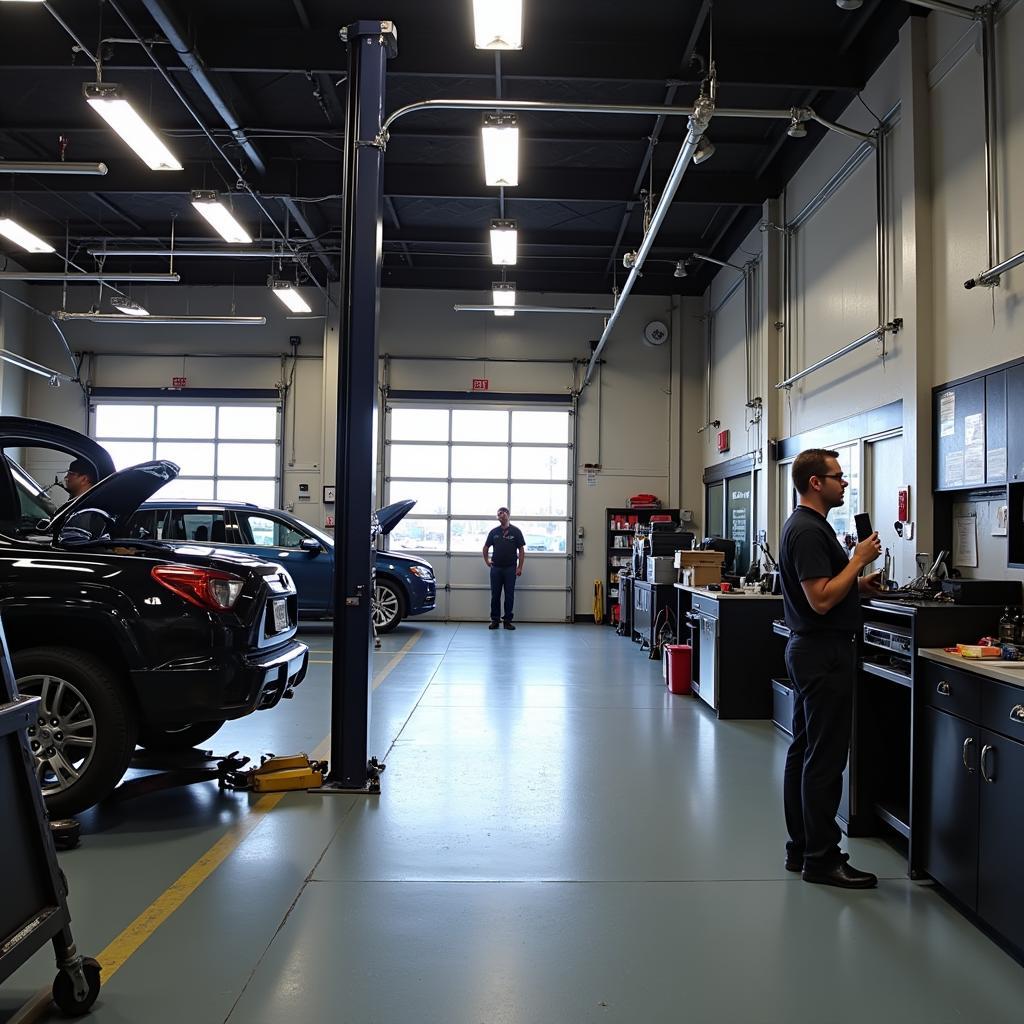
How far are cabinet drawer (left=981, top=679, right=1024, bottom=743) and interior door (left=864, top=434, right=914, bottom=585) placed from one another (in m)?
3.09

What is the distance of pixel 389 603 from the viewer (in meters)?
11.1

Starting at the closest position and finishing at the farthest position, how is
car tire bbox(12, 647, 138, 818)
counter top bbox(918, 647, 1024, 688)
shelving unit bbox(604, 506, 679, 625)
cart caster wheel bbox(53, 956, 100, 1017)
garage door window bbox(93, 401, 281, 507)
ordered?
cart caster wheel bbox(53, 956, 100, 1017) < counter top bbox(918, 647, 1024, 688) < car tire bbox(12, 647, 138, 818) < shelving unit bbox(604, 506, 679, 625) < garage door window bbox(93, 401, 281, 507)

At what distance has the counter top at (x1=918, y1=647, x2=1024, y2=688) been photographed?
272 centimetres

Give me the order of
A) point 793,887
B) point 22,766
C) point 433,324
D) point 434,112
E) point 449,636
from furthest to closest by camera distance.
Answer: point 433,324, point 449,636, point 434,112, point 793,887, point 22,766

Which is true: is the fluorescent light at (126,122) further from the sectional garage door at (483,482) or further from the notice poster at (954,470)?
the sectional garage door at (483,482)

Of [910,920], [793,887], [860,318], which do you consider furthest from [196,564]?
[860,318]

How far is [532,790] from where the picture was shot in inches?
173

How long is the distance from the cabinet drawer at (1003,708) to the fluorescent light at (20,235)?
10.4m

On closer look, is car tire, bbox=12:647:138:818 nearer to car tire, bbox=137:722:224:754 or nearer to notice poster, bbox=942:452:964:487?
car tire, bbox=137:722:224:754

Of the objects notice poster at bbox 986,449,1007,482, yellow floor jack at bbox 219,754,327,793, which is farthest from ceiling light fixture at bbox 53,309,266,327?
notice poster at bbox 986,449,1007,482

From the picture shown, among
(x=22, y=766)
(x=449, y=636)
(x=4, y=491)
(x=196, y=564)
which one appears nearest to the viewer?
(x=22, y=766)

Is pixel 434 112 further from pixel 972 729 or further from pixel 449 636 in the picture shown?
pixel 972 729

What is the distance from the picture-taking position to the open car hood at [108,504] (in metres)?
4.01

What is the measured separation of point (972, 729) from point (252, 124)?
867cm
